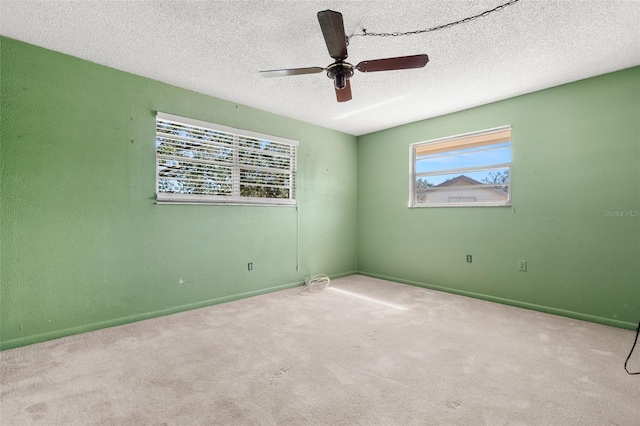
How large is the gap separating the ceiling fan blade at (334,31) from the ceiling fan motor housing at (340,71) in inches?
3.8

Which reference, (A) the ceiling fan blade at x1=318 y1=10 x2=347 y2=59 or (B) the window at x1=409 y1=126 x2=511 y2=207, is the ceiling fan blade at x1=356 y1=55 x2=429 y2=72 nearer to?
(A) the ceiling fan blade at x1=318 y1=10 x2=347 y2=59

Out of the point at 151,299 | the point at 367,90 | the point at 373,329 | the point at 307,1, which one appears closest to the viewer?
the point at 307,1

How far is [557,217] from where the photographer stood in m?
3.25

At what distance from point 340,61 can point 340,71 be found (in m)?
0.08

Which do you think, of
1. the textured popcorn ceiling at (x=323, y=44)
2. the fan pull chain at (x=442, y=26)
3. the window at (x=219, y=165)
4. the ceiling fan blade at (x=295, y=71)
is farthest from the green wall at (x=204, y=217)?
the fan pull chain at (x=442, y=26)

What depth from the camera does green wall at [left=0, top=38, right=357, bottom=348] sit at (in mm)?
2436

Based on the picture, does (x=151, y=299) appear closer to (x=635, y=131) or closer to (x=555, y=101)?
(x=555, y=101)

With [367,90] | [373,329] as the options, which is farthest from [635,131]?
[373,329]

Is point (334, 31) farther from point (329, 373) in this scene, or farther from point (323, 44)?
point (329, 373)

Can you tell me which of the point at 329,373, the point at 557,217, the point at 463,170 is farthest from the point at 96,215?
the point at 557,217

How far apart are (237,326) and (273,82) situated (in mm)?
2602

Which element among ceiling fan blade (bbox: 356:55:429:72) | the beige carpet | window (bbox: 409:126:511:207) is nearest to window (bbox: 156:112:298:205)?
the beige carpet

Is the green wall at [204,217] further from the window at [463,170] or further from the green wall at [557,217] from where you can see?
the window at [463,170]

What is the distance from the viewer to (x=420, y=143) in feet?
14.8
